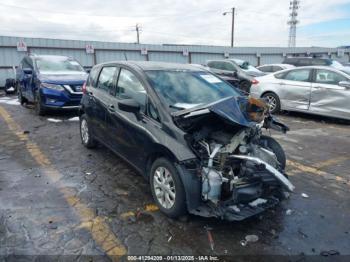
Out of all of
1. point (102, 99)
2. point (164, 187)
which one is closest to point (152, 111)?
point (164, 187)

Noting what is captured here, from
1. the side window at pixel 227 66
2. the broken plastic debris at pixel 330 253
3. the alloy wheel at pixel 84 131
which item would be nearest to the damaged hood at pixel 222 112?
the broken plastic debris at pixel 330 253

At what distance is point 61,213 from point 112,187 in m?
0.83

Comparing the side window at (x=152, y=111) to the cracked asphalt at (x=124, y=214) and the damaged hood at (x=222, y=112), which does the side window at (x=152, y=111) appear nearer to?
the damaged hood at (x=222, y=112)

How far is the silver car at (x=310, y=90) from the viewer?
8164mm

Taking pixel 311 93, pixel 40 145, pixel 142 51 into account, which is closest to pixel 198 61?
pixel 142 51

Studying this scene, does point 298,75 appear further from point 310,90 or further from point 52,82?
point 52,82

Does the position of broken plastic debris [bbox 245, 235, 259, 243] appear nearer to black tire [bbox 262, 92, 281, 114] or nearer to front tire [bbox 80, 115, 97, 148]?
front tire [bbox 80, 115, 97, 148]

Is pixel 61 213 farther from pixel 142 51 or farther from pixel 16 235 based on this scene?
pixel 142 51

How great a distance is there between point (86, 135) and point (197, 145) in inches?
128

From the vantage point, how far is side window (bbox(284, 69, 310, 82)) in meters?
8.87

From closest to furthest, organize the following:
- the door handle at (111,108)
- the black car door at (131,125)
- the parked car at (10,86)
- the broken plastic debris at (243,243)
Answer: the broken plastic debris at (243,243) → the black car door at (131,125) → the door handle at (111,108) → the parked car at (10,86)

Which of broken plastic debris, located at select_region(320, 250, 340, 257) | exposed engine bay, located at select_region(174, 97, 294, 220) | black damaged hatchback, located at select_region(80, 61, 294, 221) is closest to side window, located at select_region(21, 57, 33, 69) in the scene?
black damaged hatchback, located at select_region(80, 61, 294, 221)

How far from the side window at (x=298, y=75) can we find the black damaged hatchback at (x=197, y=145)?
5424 mm

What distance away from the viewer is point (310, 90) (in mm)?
8648
